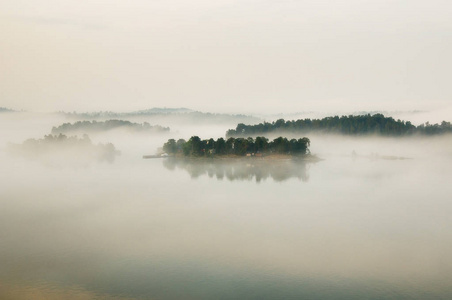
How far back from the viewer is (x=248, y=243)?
666 inches

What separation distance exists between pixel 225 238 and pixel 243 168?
25235mm

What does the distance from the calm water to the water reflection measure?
176cm

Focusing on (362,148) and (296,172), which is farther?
Answer: (362,148)

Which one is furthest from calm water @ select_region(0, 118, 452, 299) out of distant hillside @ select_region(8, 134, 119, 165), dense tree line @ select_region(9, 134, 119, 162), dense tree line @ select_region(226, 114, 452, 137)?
dense tree line @ select_region(226, 114, 452, 137)

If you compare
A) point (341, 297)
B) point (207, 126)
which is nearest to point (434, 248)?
point (341, 297)

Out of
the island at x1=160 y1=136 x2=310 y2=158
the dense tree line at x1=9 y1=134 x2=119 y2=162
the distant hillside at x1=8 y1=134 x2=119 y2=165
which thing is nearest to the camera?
the island at x1=160 y1=136 x2=310 y2=158

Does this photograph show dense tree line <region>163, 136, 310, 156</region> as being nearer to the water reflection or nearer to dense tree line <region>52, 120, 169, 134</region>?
the water reflection

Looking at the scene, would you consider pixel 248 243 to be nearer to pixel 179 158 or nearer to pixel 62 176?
pixel 62 176

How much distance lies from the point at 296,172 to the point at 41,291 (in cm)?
2999

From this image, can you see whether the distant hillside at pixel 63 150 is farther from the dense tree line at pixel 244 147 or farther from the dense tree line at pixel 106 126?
the dense tree line at pixel 106 126

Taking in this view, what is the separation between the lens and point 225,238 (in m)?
17.6

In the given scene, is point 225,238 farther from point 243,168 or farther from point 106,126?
point 106,126

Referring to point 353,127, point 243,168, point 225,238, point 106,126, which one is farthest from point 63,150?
point 225,238

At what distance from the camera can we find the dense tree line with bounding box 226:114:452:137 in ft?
230
